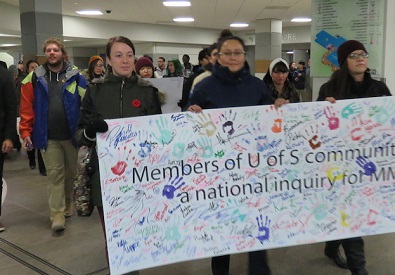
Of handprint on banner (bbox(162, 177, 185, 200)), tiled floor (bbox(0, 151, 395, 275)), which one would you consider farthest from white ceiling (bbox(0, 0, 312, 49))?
handprint on banner (bbox(162, 177, 185, 200))

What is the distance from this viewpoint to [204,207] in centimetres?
218

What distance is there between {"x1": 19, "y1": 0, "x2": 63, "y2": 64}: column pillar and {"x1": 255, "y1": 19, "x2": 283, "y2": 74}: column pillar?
30.1 feet

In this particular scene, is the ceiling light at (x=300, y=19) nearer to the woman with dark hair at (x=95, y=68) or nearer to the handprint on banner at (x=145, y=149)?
the woman with dark hair at (x=95, y=68)

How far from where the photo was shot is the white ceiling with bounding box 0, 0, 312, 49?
11.2 metres

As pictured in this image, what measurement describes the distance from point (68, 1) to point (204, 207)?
9843mm

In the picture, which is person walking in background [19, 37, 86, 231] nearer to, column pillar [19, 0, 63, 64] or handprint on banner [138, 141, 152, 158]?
handprint on banner [138, 141, 152, 158]

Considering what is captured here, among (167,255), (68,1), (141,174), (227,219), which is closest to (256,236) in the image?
(227,219)

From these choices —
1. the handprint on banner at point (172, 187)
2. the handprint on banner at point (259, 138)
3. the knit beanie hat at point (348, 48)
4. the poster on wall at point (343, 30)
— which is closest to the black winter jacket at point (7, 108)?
the handprint on banner at point (172, 187)

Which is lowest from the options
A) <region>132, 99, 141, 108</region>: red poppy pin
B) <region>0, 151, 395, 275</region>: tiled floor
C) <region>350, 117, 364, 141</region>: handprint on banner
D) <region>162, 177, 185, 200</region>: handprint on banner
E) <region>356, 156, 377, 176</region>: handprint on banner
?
<region>0, 151, 395, 275</region>: tiled floor

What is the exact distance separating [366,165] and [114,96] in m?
1.46

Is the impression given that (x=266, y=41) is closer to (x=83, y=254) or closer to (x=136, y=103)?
(x=83, y=254)

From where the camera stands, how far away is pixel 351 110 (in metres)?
2.33

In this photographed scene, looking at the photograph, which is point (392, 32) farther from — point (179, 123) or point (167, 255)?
point (167, 255)

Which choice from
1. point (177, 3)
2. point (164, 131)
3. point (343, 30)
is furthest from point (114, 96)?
point (177, 3)
